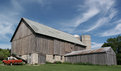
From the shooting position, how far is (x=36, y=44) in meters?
28.2

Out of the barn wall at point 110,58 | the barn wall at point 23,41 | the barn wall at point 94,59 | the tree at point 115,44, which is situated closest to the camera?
the barn wall at point 94,59

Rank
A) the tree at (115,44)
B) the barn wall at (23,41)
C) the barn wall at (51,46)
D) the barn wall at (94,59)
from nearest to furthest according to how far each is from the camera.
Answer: the barn wall at (94,59) → the barn wall at (51,46) → the barn wall at (23,41) → the tree at (115,44)

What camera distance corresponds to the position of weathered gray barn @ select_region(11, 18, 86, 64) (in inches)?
1120

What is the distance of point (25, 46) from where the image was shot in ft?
102

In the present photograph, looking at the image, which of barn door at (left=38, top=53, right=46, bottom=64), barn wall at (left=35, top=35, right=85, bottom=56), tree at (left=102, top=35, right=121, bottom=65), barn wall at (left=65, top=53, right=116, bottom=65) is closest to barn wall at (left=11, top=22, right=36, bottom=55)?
barn wall at (left=35, top=35, right=85, bottom=56)

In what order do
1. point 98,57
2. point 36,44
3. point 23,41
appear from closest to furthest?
point 98,57, point 36,44, point 23,41

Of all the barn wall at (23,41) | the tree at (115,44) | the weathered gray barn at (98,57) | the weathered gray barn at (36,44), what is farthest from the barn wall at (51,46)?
the tree at (115,44)

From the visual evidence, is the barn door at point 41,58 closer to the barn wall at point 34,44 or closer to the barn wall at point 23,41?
the barn wall at point 34,44

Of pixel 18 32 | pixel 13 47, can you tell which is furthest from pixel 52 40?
pixel 13 47

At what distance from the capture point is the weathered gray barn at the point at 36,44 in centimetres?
2844

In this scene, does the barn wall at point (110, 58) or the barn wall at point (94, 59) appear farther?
the barn wall at point (110, 58)

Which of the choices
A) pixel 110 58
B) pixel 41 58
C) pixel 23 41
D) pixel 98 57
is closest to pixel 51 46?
pixel 41 58

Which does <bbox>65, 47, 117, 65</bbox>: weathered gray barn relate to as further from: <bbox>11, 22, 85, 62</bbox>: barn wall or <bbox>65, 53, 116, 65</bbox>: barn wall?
<bbox>11, 22, 85, 62</bbox>: barn wall

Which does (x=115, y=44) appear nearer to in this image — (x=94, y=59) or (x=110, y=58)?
(x=110, y=58)
